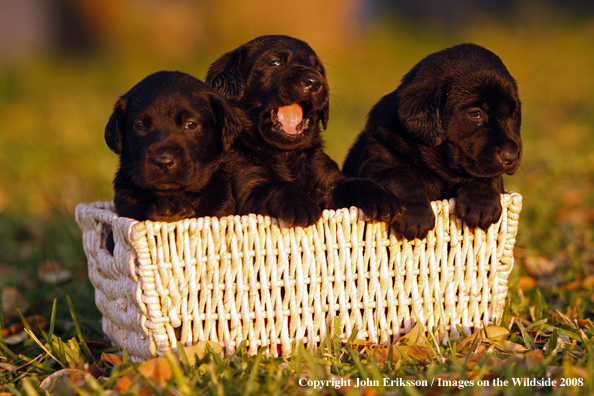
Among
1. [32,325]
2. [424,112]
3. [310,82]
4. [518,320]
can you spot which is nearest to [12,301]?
[32,325]

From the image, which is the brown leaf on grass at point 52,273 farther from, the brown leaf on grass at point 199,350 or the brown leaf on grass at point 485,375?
the brown leaf on grass at point 485,375

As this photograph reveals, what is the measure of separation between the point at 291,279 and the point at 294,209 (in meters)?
0.31

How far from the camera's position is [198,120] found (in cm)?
255

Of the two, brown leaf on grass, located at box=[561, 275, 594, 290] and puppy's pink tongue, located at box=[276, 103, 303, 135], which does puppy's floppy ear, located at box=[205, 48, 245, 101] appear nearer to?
puppy's pink tongue, located at box=[276, 103, 303, 135]

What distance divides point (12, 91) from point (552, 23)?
418 inches

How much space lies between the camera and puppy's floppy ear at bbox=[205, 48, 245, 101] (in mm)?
2869

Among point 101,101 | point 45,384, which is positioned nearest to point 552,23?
point 101,101

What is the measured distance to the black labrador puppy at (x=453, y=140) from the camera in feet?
8.17

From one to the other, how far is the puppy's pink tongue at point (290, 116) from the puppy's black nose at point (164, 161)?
0.66 meters

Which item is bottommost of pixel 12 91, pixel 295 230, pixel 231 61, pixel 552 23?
pixel 295 230

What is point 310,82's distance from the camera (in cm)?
269

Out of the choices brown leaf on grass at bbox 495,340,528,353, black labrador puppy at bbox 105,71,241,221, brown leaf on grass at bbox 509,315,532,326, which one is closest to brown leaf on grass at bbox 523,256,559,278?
brown leaf on grass at bbox 509,315,532,326

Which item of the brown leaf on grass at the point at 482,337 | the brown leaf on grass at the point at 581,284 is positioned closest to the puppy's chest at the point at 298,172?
the brown leaf on grass at the point at 482,337

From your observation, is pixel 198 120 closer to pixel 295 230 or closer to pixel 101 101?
pixel 295 230
